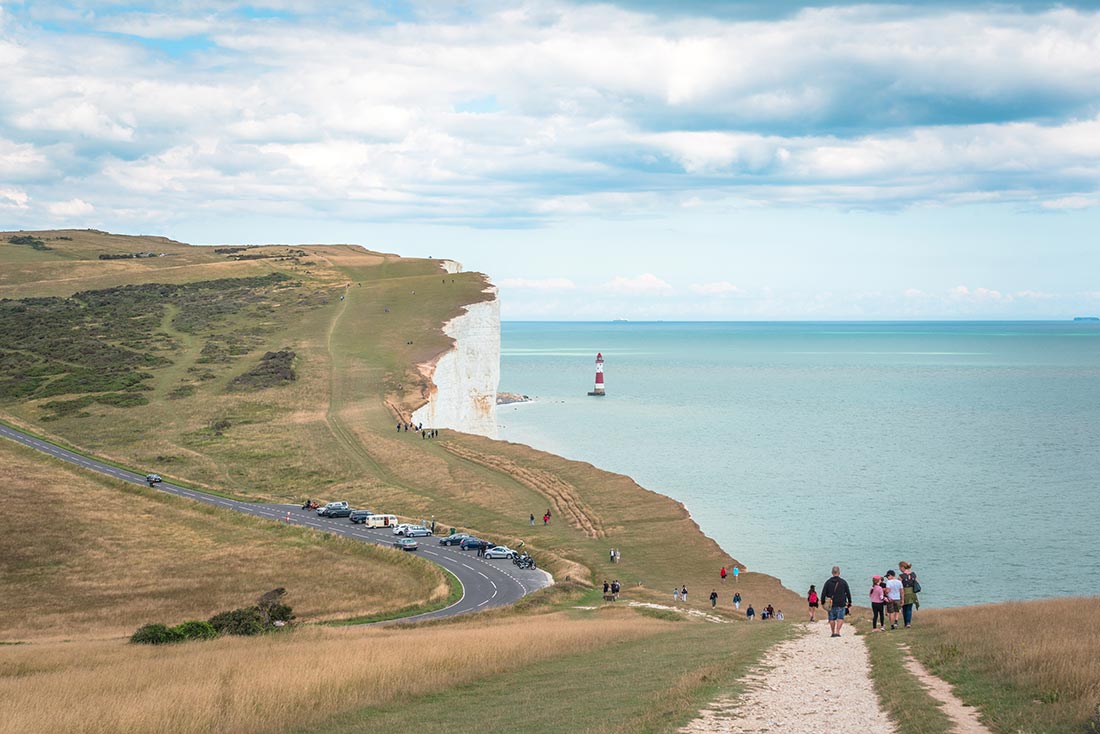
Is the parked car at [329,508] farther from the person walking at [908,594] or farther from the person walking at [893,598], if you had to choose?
the person walking at [908,594]

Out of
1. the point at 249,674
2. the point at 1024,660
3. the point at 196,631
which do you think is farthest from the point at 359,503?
the point at 1024,660

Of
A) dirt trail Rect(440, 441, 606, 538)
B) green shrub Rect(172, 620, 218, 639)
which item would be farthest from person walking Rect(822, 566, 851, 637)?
dirt trail Rect(440, 441, 606, 538)

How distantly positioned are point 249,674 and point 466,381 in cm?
9166

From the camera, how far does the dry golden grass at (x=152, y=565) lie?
41.1 metres

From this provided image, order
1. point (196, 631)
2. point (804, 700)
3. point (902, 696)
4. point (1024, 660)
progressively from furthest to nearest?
1. point (196, 631)
2. point (804, 700)
3. point (1024, 660)
4. point (902, 696)

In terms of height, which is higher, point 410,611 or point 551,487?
point 551,487

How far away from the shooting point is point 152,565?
48.9 metres

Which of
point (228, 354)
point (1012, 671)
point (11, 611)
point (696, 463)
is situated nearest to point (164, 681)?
point (1012, 671)

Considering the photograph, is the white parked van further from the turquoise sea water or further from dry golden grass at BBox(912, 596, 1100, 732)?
dry golden grass at BBox(912, 596, 1100, 732)

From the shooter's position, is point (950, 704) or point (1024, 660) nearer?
point (950, 704)

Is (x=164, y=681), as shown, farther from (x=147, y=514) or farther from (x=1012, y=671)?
(x=147, y=514)

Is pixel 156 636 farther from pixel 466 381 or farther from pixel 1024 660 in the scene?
pixel 466 381

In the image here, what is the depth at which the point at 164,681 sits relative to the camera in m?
21.2

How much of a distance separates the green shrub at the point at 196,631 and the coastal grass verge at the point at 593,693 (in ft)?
41.4
